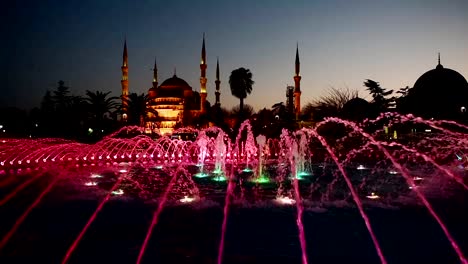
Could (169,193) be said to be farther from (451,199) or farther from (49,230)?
(451,199)

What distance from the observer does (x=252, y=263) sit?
5777 mm

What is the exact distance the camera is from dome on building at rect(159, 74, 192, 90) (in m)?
68.1

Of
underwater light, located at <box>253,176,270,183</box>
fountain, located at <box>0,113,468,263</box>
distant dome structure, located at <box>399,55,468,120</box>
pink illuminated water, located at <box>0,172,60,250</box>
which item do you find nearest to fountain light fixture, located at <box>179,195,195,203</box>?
fountain, located at <box>0,113,468,263</box>

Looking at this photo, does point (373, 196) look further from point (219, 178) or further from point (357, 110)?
point (357, 110)

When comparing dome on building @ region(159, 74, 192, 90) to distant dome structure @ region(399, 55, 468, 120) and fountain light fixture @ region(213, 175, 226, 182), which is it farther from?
fountain light fixture @ region(213, 175, 226, 182)

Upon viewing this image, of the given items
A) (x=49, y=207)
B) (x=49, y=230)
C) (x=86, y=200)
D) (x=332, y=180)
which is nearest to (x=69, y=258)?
(x=49, y=230)

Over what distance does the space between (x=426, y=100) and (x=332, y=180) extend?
31.5 metres

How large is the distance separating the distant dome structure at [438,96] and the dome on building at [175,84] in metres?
32.9

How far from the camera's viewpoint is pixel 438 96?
140ft

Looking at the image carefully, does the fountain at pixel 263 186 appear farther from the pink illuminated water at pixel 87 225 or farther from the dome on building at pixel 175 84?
the dome on building at pixel 175 84

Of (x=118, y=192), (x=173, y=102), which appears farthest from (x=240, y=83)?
(x=118, y=192)

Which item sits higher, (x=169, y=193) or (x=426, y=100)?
(x=426, y=100)

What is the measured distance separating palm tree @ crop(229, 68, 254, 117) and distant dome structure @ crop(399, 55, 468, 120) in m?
19.3

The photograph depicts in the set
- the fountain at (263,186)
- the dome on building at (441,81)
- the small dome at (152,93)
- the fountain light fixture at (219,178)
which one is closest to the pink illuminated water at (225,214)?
the fountain at (263,186)
